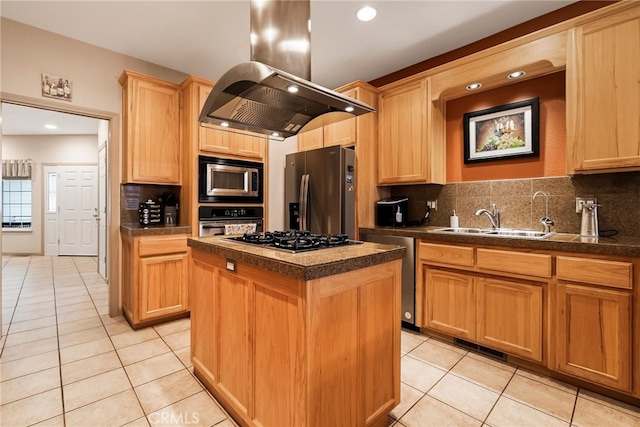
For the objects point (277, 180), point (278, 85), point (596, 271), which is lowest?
point (596, 271)

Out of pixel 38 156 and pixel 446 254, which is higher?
pixel 38 156

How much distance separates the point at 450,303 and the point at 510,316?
1.43 feet

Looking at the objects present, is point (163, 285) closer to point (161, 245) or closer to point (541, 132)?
point (161, 245)

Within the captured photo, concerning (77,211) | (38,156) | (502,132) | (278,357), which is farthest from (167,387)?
(38,156)

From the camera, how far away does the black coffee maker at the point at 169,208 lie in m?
3.21

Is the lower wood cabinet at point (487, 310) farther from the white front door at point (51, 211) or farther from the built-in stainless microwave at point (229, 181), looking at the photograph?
the white front door at point (51, 211)

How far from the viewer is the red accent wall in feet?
8.07

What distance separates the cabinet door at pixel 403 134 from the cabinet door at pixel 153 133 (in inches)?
90.5

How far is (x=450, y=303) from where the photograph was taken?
2463mm

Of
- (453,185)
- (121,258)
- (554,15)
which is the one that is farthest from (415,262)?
(121,258)

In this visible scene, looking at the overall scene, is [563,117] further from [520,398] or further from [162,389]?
[162,389]

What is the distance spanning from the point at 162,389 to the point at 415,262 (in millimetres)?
2142

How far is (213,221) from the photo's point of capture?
3264 millimetres

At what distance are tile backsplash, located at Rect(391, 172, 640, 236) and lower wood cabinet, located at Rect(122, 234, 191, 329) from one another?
2.57 m
